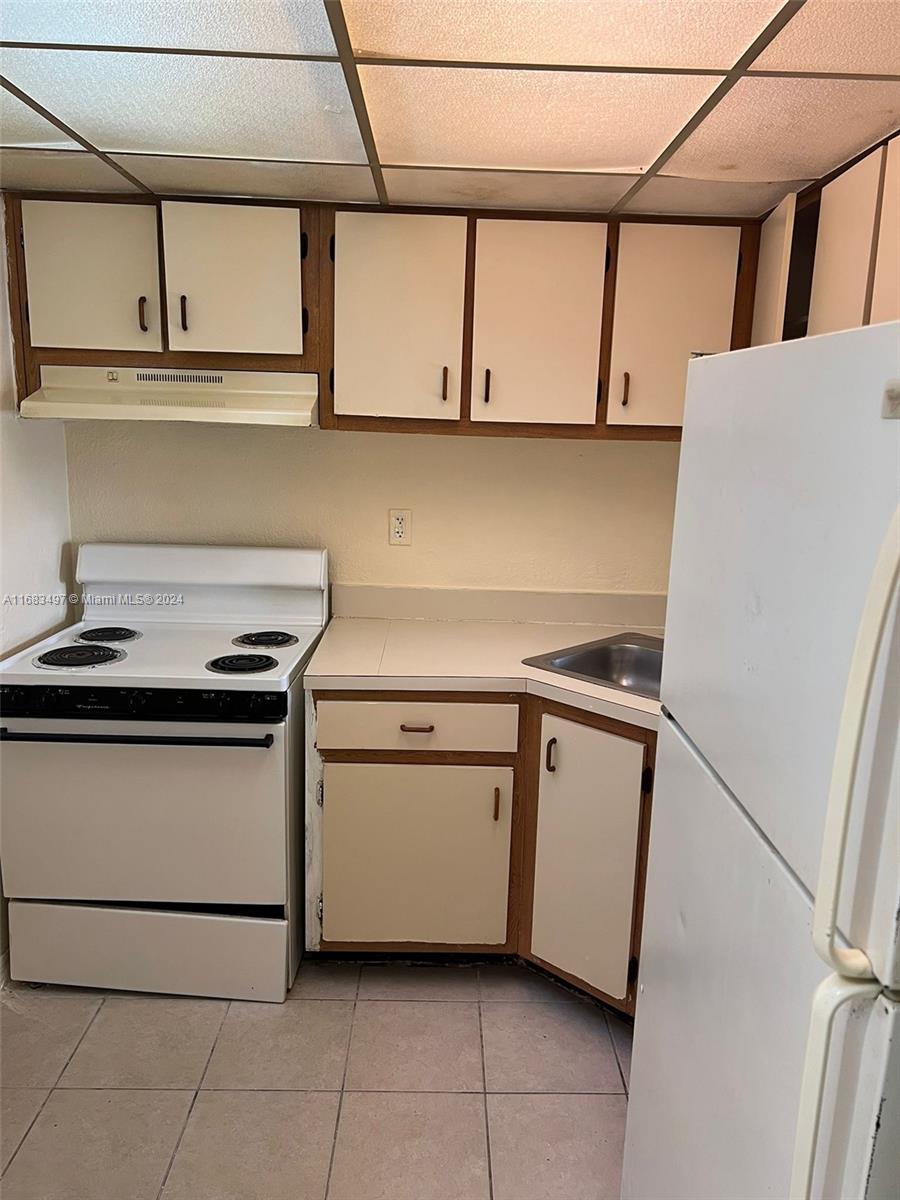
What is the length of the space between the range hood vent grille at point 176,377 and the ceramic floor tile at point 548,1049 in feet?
6.22

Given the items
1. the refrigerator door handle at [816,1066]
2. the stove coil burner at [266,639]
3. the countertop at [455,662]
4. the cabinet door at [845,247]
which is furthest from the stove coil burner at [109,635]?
the refrigerator door handle at [816,1066]

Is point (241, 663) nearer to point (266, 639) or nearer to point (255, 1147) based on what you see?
point (266, 639)

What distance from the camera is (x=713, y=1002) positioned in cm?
104

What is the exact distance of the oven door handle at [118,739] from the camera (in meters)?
2.13

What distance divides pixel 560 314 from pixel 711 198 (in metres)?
0.47

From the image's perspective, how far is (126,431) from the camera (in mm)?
2678

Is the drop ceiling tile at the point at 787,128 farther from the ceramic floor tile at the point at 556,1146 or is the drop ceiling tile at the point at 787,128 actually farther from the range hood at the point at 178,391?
the ceramic floor tile at the point at 556,1146

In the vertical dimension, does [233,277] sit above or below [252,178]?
below

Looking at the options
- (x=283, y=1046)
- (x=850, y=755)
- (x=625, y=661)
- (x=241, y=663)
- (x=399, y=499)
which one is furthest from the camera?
(x=399, y=499)

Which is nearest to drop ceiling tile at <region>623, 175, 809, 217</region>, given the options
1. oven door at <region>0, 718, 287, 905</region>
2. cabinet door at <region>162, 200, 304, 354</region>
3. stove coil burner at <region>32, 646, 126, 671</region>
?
cabinet door at <region>162, 200, 304, 354</region>

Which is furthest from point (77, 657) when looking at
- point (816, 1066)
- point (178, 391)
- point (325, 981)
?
point (816, 1066)

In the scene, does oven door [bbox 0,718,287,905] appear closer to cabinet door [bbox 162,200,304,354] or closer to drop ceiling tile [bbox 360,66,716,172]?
cabinet door [bbox 162,200,304,354]

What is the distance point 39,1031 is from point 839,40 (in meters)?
2.72

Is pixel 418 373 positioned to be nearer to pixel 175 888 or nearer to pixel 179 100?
pixel 179 100
